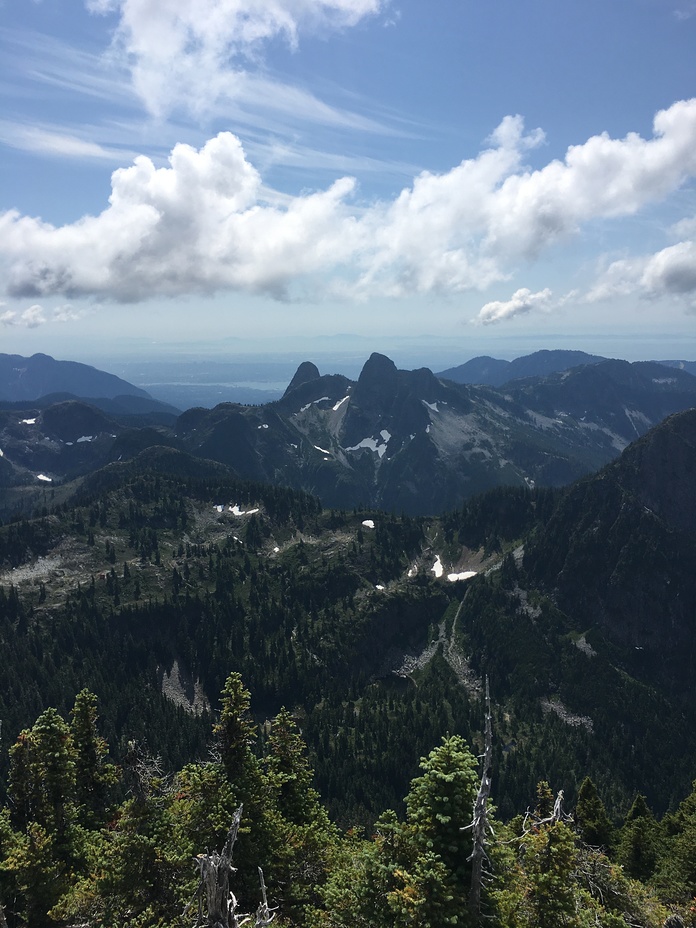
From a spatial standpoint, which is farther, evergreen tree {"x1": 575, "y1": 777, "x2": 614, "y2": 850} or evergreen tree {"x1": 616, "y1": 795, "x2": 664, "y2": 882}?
evergreen tree {"x1": 575, "y1": 777, "x2": 614, "y2": 850}

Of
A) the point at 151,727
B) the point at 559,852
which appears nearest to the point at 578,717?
the point at 151,727

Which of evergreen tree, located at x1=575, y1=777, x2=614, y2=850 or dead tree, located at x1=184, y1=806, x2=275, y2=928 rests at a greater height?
dead tree, located at x1=184, y1=806, x2=275, y2=928

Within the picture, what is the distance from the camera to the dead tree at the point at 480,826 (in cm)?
2203

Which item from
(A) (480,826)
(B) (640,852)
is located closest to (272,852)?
(A) (480,826)

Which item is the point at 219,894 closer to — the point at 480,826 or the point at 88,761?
the point at 480,826

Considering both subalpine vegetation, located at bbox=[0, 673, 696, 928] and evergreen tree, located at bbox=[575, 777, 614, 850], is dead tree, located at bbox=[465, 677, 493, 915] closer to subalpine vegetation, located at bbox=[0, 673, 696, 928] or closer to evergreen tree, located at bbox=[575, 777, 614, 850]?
subalpine vegetation, located at bbox=[0, 673, 696, 928]

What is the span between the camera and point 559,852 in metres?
28.0

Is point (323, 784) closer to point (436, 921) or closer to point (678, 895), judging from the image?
point (678, 895)

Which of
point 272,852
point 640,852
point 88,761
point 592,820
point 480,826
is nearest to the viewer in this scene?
point 480,826

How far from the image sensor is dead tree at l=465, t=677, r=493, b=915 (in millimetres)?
22031

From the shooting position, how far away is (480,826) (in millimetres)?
23281

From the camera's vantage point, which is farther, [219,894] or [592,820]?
[592,820]

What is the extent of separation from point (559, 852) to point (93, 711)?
159 feet

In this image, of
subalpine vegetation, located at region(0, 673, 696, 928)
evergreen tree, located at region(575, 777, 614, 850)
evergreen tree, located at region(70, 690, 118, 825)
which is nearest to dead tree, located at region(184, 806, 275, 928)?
subalpine vegetation, located at region(0, 673, 696, 928)
